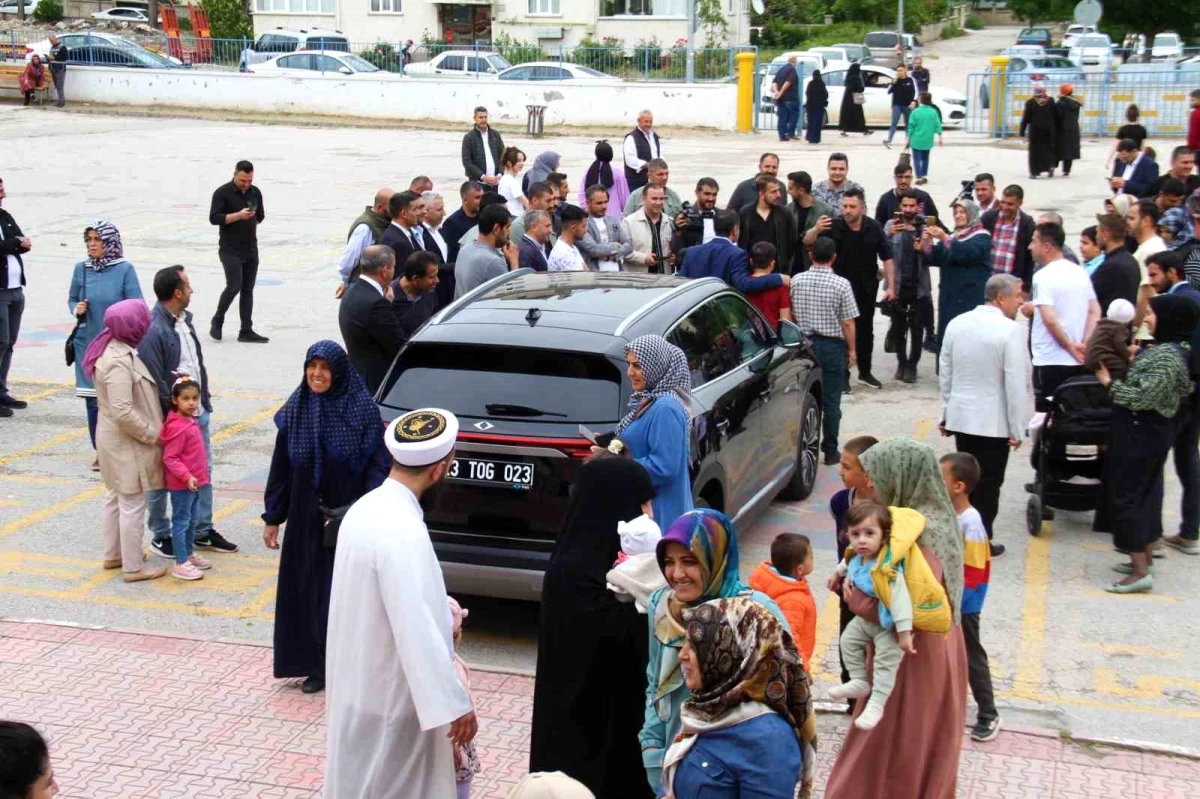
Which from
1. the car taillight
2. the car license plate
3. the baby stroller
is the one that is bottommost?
the baby stroller

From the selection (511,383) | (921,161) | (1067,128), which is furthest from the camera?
(921,161)

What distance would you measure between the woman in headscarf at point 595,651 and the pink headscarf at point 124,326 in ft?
15.1

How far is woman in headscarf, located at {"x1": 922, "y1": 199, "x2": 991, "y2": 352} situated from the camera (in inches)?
485

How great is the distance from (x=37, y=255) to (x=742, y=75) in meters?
20.8

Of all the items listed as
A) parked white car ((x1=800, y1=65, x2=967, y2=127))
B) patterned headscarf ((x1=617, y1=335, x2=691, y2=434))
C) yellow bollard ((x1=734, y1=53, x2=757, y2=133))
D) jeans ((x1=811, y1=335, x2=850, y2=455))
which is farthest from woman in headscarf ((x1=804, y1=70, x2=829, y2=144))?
patterned headscarf ((x1=617, y1=335, x2=691, y2=434))

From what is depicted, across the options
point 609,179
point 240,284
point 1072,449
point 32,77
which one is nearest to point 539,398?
point 1072,449

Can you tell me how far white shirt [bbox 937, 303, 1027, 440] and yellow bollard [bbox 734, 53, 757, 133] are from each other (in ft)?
91.8

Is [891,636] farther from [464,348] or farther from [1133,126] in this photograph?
[1133,126]

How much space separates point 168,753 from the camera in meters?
6.61

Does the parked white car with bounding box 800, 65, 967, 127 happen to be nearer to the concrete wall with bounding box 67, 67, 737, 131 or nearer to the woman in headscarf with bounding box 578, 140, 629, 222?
the concrete wall with bounding box 67, 67, 737, 131

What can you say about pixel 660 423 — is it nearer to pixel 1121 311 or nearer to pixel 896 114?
pixel 1121 311

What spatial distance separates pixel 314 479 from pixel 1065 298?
233 inches

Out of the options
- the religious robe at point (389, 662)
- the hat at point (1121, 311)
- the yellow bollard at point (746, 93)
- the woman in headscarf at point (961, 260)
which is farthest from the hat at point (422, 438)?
the yellow bollard at point (746, 93)

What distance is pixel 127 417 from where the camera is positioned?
27.6 ft
